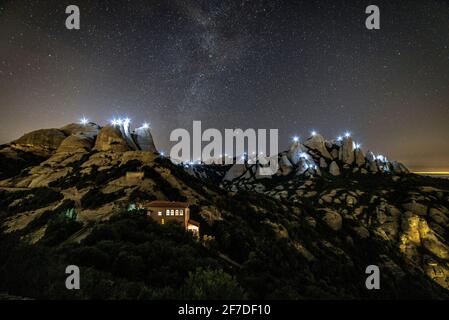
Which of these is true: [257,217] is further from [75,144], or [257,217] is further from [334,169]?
[334,169]

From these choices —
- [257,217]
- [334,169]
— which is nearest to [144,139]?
[257,217]

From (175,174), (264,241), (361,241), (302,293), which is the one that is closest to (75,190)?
(175,174)

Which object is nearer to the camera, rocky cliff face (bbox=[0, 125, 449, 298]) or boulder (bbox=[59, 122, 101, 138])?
rocky cliff face (bbox=[0, 125, 449, 298])

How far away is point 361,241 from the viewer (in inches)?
3516

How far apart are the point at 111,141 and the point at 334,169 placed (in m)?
127

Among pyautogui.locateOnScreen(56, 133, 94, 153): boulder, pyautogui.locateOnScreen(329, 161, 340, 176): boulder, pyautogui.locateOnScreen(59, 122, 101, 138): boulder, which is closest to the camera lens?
pyautogui.locateOnScreen(56, 133, 94, 153): boulder

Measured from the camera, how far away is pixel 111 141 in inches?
4331

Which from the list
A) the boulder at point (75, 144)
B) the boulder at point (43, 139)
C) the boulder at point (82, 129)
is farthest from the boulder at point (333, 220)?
the boulder at point (43, 139)

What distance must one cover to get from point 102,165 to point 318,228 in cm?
5692

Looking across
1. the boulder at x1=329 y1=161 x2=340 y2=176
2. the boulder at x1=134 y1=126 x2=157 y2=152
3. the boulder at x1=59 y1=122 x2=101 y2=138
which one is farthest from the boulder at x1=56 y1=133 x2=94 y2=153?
the boulder at x1=329 y1=161 x2=340 y2=176

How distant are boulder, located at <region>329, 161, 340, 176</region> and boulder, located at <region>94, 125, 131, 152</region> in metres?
119

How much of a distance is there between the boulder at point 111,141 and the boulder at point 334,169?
119 metres

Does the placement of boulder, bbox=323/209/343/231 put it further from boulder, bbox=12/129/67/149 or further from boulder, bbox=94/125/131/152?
boulder, bbox=12/129/67/149

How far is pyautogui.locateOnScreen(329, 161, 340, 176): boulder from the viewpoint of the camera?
186 meters
